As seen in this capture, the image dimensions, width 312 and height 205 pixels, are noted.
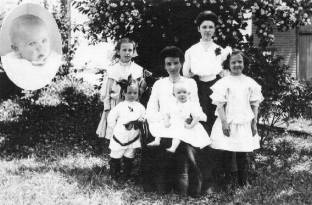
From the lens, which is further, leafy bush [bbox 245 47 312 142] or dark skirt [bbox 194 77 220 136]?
leafy bush [bbox 245 47 312 142]

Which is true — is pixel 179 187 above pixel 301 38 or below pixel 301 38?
below

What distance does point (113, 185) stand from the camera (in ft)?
17.2

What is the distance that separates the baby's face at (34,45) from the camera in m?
5.58

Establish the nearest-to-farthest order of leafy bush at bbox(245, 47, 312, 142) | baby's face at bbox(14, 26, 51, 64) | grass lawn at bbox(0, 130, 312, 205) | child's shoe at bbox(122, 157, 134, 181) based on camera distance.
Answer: grass lawn at bbox(0, 130, 312, 205), child's shoe at bbox(122, 157, 134, 181), baby's face at bbox(14, 26, 51, 64), leafy bush at bbox(245, 47, 312, 142)

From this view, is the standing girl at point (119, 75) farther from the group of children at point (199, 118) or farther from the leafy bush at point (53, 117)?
the leafy bush at point (53, 117)

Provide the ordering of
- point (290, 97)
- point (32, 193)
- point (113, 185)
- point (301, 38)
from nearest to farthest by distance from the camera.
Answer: point (32, 193) → point (113, 185) → point (290, 97) → point (301, 38)

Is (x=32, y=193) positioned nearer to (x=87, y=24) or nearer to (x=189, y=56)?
(x=189, y=56)

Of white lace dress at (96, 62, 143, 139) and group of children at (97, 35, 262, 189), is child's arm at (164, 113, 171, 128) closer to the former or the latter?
group of children at (97, 35, 262, 189)

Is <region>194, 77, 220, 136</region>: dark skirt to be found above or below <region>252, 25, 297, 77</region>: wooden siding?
below

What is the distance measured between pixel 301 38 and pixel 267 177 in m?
7.19

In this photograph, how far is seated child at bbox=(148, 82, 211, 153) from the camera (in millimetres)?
4930

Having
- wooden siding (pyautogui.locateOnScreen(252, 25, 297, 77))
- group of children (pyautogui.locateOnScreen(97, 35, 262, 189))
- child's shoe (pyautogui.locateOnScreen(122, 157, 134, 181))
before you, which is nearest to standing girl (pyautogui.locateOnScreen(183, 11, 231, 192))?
group of children (pyautogui.locateOnScreen(97, 35, 262, 189))

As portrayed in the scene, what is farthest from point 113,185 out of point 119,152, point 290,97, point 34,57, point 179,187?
point 290,97

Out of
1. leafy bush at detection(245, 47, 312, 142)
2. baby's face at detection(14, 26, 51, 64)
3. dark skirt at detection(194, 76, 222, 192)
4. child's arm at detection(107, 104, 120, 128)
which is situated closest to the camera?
dark skirt at detection(194, 76, 222, 192)
